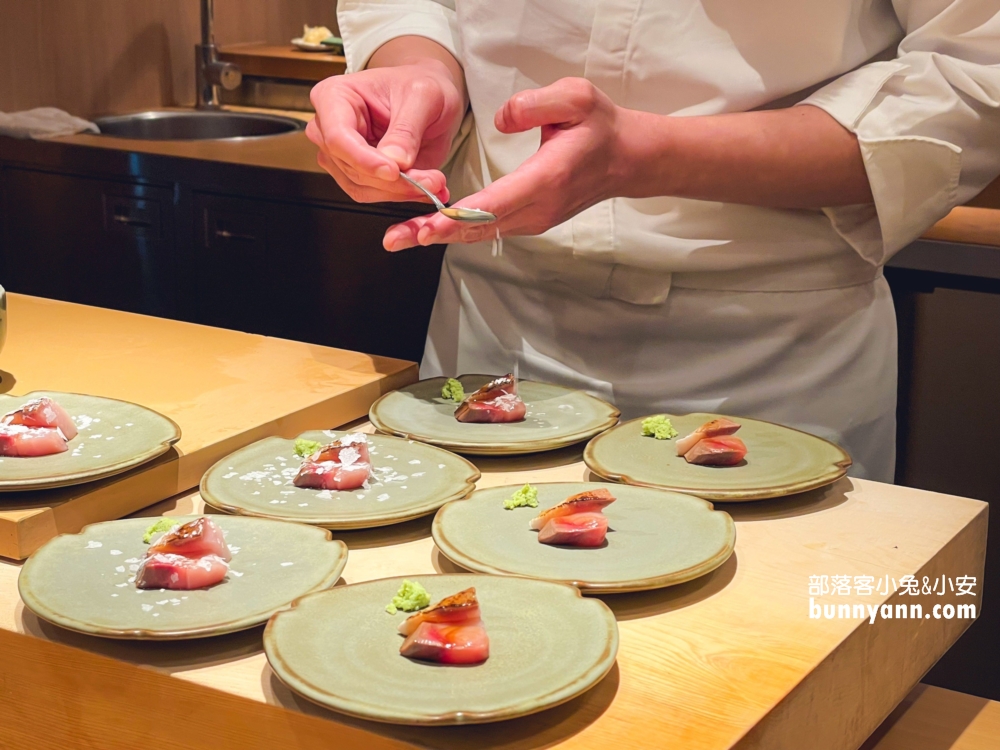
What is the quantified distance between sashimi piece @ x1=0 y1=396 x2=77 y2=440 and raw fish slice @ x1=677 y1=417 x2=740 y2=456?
2.08 feet

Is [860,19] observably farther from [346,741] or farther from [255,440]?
[346,741]

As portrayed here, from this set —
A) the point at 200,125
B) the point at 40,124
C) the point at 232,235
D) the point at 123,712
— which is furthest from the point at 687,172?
the point at 200,125

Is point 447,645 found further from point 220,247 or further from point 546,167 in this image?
point 220,247

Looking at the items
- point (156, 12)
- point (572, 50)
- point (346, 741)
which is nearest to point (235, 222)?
point (156, 12)

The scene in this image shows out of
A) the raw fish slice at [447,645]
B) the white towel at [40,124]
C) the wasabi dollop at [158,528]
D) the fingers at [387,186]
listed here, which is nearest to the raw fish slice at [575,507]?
the raw fish slice at [447,645]

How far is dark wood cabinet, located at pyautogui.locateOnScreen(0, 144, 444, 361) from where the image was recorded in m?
2.64

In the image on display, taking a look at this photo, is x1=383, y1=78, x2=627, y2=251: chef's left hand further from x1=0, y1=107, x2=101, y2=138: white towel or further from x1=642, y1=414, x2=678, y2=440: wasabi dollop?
x1=0, y1=107, x2=101, y2=138: white towel

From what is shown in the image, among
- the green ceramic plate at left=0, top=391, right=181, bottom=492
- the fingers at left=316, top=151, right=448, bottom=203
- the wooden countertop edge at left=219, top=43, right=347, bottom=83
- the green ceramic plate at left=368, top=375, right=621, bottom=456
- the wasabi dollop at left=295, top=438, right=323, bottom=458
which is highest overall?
the wooden countertop edge at left=219, top=43, right=347, bottom=83

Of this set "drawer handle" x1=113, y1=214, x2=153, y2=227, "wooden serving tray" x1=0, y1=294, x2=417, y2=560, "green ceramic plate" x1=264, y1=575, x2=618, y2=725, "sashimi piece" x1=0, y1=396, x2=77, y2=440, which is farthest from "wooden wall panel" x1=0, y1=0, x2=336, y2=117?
"green ceramic plate" x1=264, y1=575, x2=618, y2=725

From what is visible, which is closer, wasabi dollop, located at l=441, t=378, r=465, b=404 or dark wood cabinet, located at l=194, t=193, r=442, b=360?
wasabi dollop, located at l=441, t=378, r=465, b=404

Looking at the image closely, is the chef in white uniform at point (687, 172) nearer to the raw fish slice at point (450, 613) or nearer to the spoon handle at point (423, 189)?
the spoon handle at point (423, 189)

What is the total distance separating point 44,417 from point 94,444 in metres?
0.06

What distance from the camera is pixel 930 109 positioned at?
53.4 inches

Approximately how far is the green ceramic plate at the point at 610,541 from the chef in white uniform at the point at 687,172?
1.02 ft
